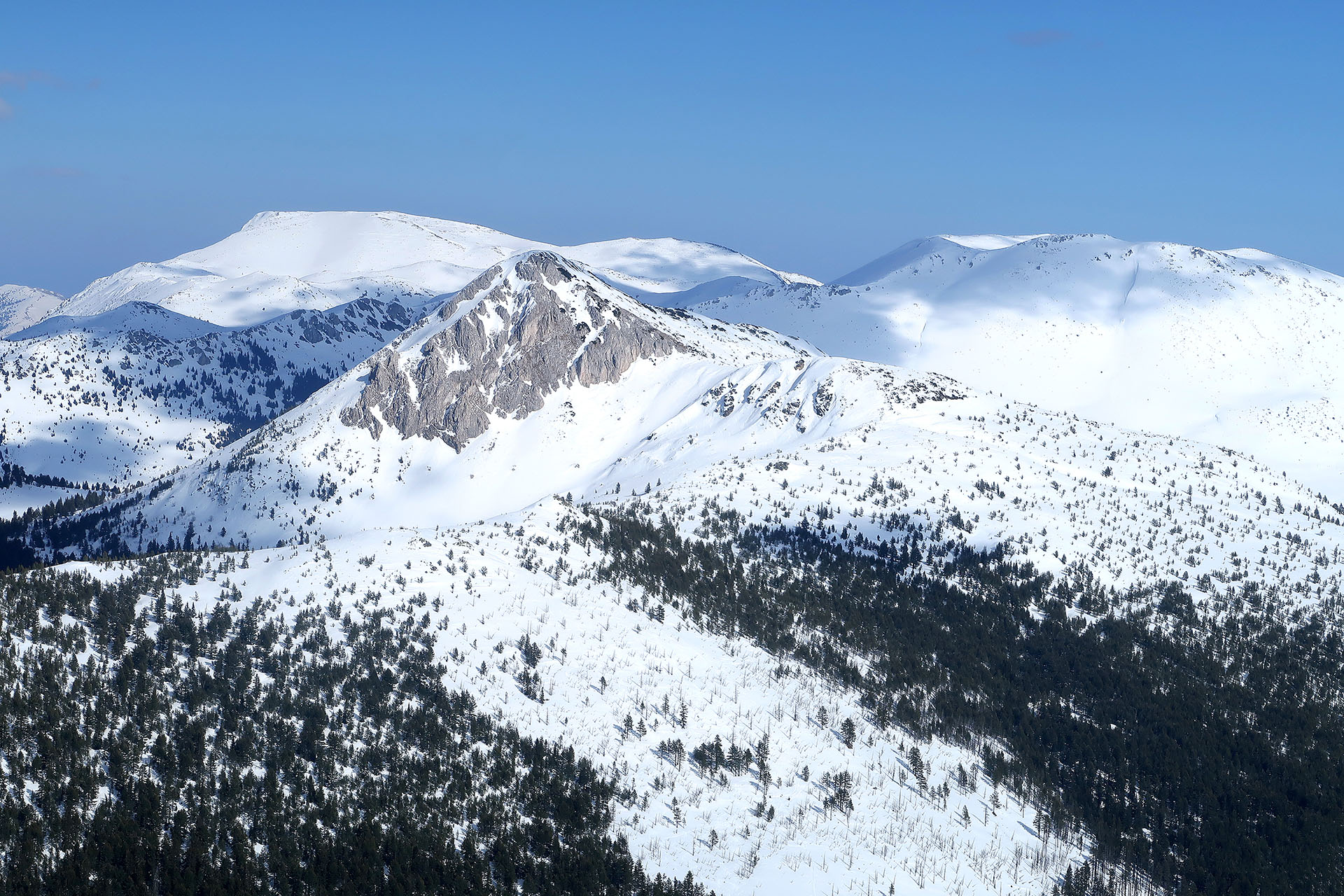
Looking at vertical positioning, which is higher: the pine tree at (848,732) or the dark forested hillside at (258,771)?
the dark forested hillside at (258,771)

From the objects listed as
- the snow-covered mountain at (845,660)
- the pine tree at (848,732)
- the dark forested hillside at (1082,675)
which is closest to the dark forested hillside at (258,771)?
the snow-covered mountain at (845,660)

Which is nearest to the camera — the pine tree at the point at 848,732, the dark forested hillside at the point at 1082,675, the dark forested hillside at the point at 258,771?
the dark forested hillside at the point at 258,771

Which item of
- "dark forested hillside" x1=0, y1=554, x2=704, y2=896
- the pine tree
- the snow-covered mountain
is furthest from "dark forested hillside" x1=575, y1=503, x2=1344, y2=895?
"dark forested hillside" x1=0, y1=554, x2=704, y2=896

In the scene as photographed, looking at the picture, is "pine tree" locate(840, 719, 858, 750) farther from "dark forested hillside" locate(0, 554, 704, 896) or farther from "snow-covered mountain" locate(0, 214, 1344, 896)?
"dark forested hillside" locate(0, 554, 704, 896)

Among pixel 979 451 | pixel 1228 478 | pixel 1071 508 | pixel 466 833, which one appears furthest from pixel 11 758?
pixel 1228 478

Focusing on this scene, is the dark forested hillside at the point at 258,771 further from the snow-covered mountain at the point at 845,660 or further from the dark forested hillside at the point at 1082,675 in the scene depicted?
the dark forested hillside at the point at 1082,675

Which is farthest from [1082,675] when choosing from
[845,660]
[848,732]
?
[848,732]

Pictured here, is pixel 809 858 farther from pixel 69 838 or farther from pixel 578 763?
pixel 69 838
